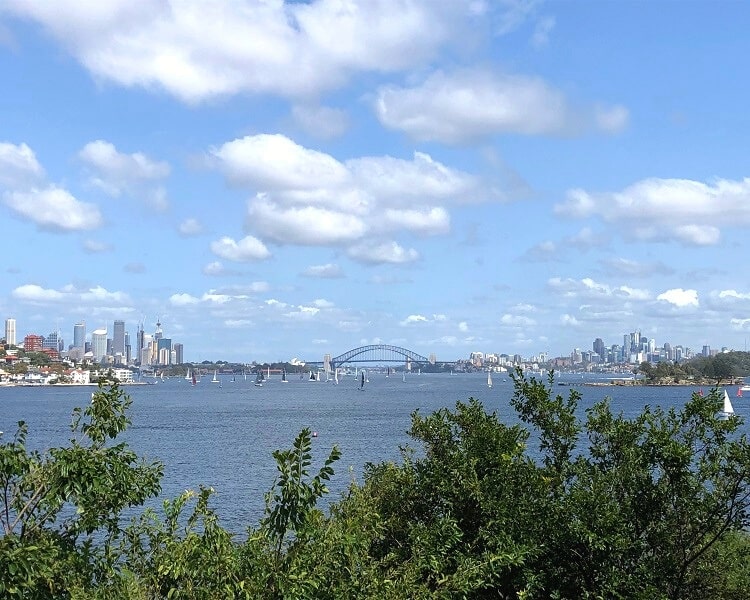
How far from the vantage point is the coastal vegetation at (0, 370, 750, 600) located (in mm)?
10328

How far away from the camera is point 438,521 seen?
46.4ft

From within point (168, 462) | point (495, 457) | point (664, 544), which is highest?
point (495, 457)

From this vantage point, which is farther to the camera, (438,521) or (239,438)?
(239,438)

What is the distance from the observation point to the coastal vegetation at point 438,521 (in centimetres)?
1033

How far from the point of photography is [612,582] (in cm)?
1345

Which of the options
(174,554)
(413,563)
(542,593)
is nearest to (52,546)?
(174,554)

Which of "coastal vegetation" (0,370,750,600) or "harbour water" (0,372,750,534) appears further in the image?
"harbour water" (0,372,750,534)

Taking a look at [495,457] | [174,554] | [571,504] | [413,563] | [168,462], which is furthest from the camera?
[168,462]

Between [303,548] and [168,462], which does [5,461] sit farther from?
[168,462]

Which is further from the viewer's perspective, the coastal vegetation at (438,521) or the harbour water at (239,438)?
the harbour water at (239,438)

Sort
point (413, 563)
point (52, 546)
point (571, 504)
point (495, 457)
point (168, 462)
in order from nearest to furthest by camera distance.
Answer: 1. point (52, 546)
2. point (413, 563)
3. point (571, 504)
4. point (495, 457)
5. point (168, 462)

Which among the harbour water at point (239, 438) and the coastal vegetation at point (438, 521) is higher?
the coastal vegetation at point (438, 521)

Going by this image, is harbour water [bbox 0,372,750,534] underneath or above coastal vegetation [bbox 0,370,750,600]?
underneath

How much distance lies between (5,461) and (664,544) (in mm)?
10341
